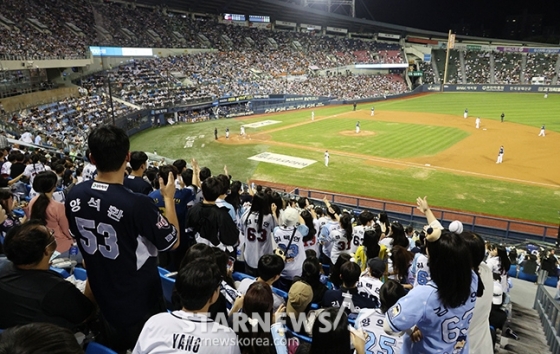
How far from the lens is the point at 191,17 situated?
66.1 meters

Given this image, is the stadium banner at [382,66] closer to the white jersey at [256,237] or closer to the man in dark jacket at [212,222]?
the white jersey at [256,237]

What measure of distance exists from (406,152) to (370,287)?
25.4 meters

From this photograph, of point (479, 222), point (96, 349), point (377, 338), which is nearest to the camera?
point (96, 349)

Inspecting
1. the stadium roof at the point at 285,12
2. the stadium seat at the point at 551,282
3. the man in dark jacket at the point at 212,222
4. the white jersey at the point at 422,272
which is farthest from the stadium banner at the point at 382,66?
the white jersey at the point at 422,272

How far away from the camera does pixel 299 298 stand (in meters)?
3.96

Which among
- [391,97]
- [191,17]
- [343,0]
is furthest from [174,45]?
[343,0]

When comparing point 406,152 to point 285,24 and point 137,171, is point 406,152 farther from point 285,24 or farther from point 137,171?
point 285,24

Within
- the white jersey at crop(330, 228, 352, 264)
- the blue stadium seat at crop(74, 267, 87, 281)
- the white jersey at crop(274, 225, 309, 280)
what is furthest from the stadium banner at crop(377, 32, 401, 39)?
the blue stadium seat at crop(74, 267, 87, 281)

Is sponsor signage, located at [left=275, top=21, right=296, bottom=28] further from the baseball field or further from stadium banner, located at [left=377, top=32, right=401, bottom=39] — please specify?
the baseball field

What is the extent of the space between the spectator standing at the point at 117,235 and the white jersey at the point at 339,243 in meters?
4.71

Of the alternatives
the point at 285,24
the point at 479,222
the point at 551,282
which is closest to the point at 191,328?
the point at 551,282

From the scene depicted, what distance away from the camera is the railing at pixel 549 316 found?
18.8 feet

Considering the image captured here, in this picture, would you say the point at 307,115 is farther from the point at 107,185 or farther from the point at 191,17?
the point at 107,185

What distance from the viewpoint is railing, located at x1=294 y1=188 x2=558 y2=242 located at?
50.9ft
